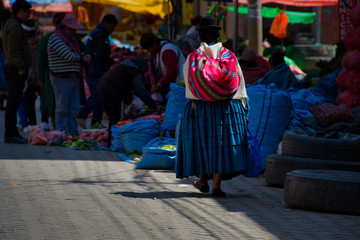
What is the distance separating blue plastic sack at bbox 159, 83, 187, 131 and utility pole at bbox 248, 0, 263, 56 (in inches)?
174

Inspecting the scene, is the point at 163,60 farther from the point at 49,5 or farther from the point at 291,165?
the point at 49,5

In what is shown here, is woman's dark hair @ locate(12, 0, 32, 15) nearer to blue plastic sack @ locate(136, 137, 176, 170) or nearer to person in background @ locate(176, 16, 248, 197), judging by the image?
blue plastic sack @ locate(136, 137, 176, 170)

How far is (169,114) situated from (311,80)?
624 cm

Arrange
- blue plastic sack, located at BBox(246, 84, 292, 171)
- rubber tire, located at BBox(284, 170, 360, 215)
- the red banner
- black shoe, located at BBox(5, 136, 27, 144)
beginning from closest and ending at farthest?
rubber tire, located at BBox(284, 170, 360, 215) < blue plastic sack, located at BBox(246, 84, 292, 171) < black shoe, located at BBox(5, 136, 27, 144) < the red banner

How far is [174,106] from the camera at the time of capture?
10094 mm

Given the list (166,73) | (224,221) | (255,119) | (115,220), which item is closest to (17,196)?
(115,220)

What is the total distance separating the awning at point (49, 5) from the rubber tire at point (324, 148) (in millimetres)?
13919

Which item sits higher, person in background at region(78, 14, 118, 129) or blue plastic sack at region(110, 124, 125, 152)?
person in background at region(78, 14, 118, 129)

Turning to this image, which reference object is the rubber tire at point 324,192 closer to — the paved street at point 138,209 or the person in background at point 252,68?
the paved street at point 138,209

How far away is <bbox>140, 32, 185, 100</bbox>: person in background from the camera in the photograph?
1080 cm

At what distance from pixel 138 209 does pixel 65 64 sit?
18.6 feet

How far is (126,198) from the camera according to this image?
6785 millimetres

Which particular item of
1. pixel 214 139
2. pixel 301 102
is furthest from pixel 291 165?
pixel 301 102

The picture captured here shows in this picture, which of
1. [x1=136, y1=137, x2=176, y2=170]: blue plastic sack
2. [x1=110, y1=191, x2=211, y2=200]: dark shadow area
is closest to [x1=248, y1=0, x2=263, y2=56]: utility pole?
[x1=136, y1=137, x2=176, y2=170]: blue plastic sack
